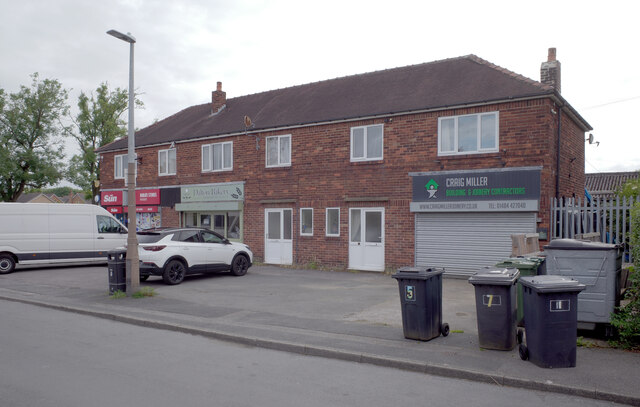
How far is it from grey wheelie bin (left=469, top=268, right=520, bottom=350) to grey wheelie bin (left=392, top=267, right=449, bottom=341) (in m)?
0.73

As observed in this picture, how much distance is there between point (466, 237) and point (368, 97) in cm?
624

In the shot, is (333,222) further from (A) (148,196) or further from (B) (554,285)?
(B) (554,285)

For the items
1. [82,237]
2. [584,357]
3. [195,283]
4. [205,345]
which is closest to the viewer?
[584,357]

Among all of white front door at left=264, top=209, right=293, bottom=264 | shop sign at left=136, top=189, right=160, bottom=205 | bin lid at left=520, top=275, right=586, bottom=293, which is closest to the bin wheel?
bin lid at left=520, top=275, right=586, bottom=293

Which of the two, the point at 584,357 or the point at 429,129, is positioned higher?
the point at 429,129

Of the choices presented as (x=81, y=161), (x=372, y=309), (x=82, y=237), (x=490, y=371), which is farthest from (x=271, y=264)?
(x=81, y=161)

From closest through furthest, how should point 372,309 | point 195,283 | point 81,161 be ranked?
point 372,309, point 195,283, point 81,161

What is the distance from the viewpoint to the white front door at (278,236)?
60.8ft

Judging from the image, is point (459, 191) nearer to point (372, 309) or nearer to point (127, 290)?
point (372, 309)

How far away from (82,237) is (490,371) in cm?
1628

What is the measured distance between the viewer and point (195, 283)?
1430 cm

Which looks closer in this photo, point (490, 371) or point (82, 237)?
point (490, 371)

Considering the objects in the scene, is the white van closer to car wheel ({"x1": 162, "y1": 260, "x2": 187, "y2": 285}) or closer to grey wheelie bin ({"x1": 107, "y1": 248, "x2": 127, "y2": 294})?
car wheel ({"x1": 162, "y1": 260, "x2": 187, "y2": 285})

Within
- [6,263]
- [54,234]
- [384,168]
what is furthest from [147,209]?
[384,168]
